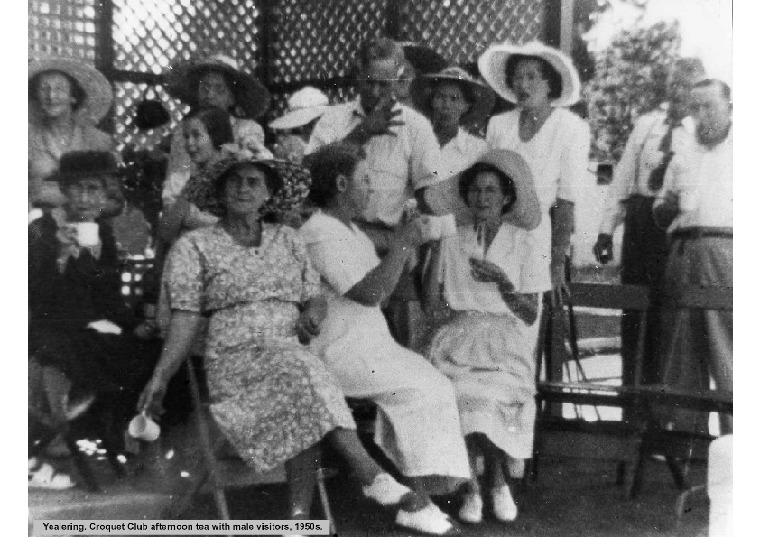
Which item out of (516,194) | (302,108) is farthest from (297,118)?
(516,194)

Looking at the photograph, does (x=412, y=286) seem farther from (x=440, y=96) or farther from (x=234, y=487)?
(x=234, y=487)

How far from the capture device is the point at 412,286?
4.77m

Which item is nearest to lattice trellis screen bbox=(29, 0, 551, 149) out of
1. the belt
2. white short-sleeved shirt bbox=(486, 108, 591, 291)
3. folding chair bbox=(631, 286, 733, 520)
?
white short-sleeved shirt bbox=(486, 108, 591, 291)

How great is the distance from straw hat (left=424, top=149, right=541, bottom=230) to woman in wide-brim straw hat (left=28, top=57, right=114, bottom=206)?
5.11ft

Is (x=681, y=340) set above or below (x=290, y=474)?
above

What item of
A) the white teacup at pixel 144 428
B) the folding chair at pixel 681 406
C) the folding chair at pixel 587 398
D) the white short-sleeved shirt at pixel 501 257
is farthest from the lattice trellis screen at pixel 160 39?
the folding chair at pixel 681 406

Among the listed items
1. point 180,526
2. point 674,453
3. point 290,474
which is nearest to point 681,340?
point 674,453

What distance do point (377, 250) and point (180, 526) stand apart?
1571 mm

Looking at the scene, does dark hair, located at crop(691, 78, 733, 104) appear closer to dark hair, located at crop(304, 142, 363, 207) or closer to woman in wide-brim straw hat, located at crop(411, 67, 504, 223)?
woman in wide-brim straw hat, located at crop(411, 67, 504, 223)

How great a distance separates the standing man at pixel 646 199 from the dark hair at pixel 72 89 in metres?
2.53

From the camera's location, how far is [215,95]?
188 inches

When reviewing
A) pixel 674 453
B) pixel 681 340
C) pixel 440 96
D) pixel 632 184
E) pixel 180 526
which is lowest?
pixel 180 526

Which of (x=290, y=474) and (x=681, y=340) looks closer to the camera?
(x=290, y=474)

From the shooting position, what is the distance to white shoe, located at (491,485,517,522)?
4.72 meters
